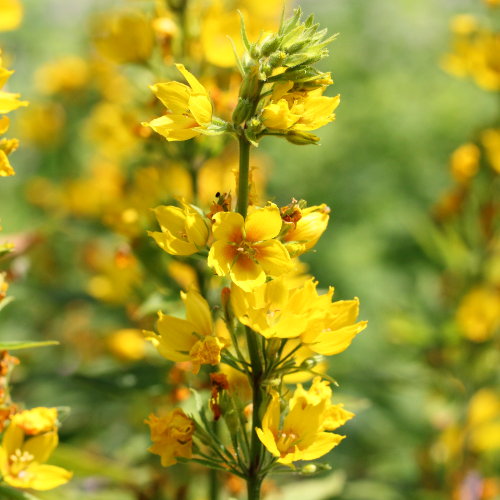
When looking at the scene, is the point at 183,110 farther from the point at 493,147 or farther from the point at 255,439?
the point at 493,147

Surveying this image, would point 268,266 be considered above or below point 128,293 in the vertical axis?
above

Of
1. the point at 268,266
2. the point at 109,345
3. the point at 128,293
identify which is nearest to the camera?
the point at 268,266

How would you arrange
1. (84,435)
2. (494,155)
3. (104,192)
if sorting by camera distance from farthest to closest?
(104,192), (494,155), (84,435)

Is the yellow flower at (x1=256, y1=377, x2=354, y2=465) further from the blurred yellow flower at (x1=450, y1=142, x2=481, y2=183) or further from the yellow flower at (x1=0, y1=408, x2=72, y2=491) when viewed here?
the blurred yellow flower at (x1=450, y1=142, x2=481, y2=183)

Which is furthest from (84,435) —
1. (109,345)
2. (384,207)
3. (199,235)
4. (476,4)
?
(476,4)

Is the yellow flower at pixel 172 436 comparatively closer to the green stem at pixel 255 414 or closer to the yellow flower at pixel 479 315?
the green stem at pixel 255 414

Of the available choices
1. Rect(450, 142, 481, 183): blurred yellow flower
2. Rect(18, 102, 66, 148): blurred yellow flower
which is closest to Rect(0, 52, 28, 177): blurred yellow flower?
Rect(450, 142, 481, 183): blurred yellow flower

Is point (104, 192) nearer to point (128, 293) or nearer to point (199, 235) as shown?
point (128, 293)
